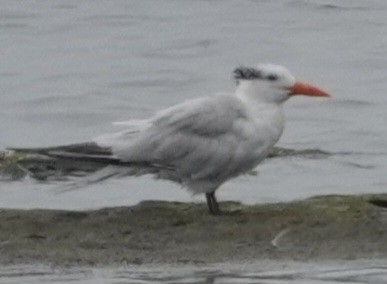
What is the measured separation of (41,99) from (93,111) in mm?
814

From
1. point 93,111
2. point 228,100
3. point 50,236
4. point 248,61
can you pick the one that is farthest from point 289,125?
point 50,236

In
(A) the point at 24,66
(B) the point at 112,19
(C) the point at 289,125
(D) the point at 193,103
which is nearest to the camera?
(D) the point at 193,103

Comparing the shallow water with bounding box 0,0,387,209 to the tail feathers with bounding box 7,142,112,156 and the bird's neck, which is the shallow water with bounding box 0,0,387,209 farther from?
the tail feathers with bounding box 7,142,112,156

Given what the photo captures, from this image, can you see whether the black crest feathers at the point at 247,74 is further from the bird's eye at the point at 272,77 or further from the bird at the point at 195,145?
the bird at the point at 195,145

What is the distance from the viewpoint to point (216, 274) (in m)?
8.28

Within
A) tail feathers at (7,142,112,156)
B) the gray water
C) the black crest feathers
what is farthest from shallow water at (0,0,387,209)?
tail feathers at (7,142,112,156)

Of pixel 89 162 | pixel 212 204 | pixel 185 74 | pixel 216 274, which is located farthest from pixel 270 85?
pixel 185 74

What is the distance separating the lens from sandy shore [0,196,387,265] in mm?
8625

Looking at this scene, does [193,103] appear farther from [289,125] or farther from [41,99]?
[41,99]

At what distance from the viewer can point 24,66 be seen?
58.6 feet

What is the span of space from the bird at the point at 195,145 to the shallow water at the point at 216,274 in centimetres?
123

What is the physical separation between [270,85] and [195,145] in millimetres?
632

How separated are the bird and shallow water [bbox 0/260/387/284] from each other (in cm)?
123

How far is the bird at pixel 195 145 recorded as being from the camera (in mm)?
9641
